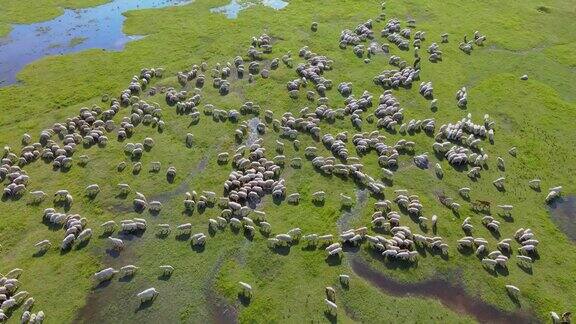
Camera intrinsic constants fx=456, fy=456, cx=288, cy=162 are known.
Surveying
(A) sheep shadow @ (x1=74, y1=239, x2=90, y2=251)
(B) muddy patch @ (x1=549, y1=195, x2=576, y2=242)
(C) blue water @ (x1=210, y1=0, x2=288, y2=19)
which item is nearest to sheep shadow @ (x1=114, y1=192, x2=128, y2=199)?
(A) sheep shadow @ (x1=74, y1=239, x2=90, y2=251)

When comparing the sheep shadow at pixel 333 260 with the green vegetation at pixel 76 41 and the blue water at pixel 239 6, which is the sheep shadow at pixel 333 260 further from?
the green vegetation at pixel 76 41

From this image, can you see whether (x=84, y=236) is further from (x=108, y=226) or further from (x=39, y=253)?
(x=39, y=253)

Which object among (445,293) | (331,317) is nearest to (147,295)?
(331,317)

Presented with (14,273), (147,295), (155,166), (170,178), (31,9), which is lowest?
(14,273)

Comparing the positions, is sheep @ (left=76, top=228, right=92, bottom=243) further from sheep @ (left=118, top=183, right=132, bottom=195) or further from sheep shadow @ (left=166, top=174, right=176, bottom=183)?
sheep shadow @ (left=166, top=174, right=176, bottom=183)

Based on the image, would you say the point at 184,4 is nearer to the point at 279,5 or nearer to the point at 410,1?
the point at 279,5
